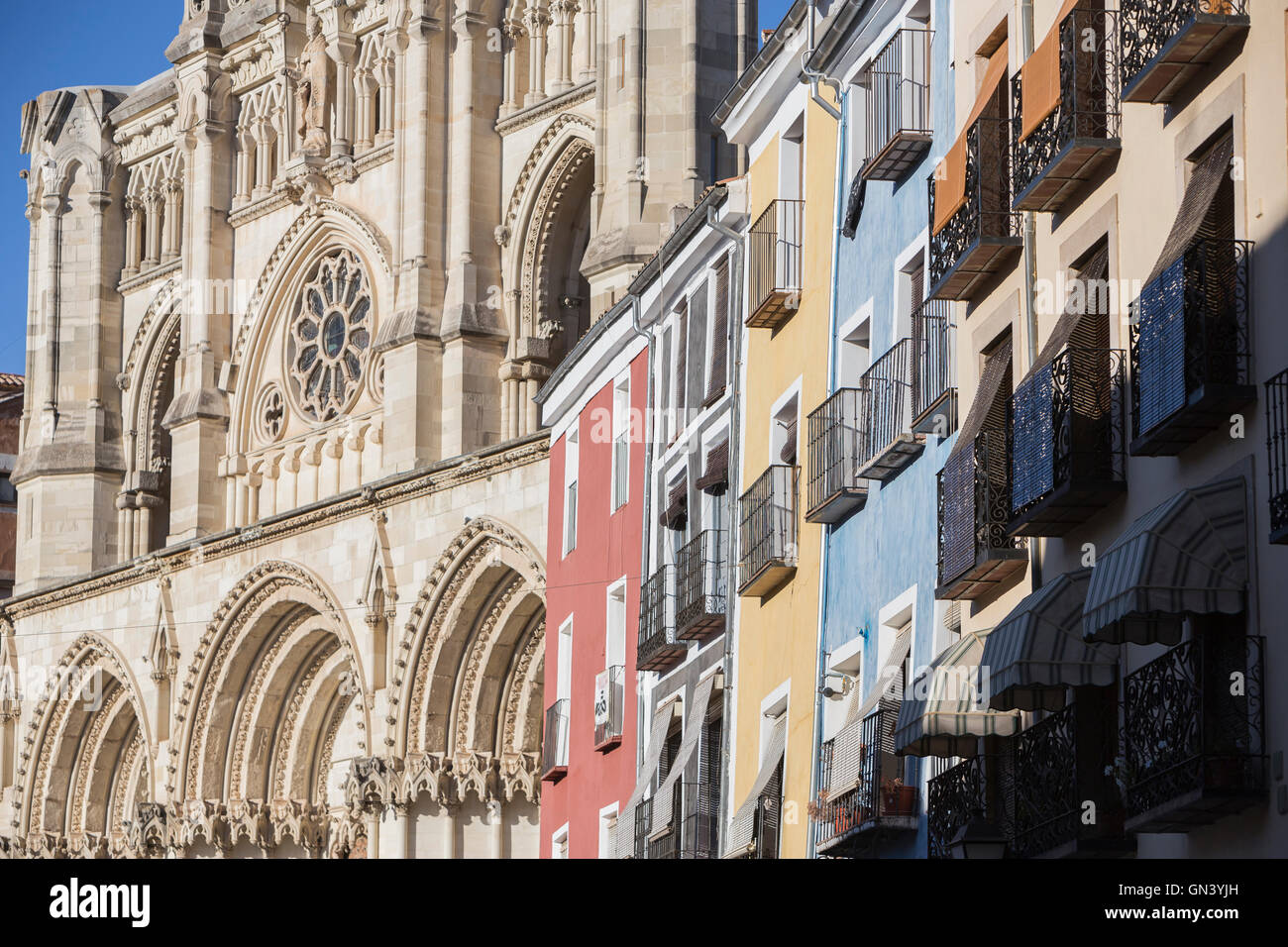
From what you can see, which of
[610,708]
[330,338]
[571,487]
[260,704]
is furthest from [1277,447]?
[330,338]

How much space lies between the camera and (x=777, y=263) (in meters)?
30.0

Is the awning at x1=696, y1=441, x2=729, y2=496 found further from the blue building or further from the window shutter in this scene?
the blue building

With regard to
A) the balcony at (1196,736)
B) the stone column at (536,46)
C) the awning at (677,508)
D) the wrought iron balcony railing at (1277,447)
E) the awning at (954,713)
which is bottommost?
the balcony at (1196,736)

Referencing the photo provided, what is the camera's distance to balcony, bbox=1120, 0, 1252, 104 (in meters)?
18.4

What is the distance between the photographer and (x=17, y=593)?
6106 cm

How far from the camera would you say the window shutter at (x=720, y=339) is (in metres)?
32.2

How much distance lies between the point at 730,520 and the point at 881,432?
18.4 feet

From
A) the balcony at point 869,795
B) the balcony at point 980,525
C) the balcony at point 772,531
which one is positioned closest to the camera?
the balcony at point 980,525

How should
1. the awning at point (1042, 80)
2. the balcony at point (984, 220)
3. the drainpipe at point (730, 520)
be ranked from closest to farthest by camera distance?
the awning at point (1042, 80) → the balcony at point (984, 220) → the drainpipe at point (730, 520)

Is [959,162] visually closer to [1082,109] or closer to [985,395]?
[985,395]

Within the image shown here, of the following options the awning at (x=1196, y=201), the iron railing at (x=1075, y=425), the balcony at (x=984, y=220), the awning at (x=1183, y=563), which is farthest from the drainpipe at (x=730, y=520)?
the awning at (x=1183, y=563)

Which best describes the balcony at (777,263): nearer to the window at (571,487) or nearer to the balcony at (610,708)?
the balcony at (610,708)

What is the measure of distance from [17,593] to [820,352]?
36.3 meters

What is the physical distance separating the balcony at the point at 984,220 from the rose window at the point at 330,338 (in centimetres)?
3092
